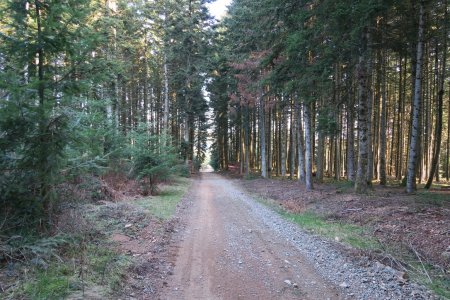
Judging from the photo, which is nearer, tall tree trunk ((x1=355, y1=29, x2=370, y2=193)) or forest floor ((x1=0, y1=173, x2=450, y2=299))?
forest floor ((x1=0, y1=173, x2=450, y2=299))

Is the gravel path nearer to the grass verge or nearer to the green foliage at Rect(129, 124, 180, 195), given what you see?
the grass verge

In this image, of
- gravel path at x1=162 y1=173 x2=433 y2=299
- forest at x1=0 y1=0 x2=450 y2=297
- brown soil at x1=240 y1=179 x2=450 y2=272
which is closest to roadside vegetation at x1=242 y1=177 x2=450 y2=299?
brown soil at x1=240 y1=179 x2=450 y2=272

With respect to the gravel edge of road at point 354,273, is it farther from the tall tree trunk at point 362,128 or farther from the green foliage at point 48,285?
the tall tree trunk at point 362,128

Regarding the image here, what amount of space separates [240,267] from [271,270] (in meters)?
0.57

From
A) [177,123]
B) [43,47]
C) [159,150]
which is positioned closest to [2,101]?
[43,47]

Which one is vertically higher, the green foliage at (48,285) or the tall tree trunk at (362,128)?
the tall tree trunk at (362,128)

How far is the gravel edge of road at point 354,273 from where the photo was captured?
14.5 ft

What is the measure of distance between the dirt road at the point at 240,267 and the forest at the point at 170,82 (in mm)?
2215

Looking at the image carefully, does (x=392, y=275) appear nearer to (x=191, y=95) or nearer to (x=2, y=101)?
(x=2, y=101)

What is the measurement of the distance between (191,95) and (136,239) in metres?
22.6

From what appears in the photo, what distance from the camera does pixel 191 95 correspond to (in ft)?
93.1

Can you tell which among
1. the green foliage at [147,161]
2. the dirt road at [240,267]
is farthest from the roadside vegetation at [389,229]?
the green foliage at [147,161]

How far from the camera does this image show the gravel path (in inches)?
176

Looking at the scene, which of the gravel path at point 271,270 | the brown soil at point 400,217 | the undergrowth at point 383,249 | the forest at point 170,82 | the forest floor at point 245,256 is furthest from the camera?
the brown soil at point 400,217
